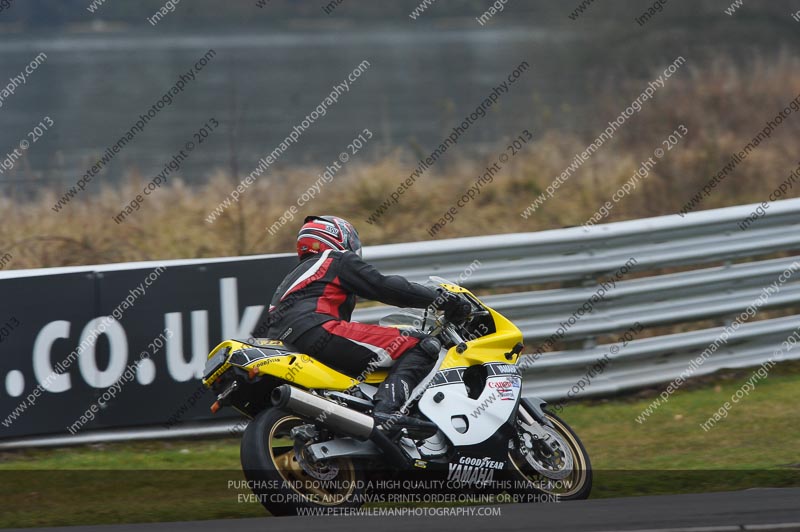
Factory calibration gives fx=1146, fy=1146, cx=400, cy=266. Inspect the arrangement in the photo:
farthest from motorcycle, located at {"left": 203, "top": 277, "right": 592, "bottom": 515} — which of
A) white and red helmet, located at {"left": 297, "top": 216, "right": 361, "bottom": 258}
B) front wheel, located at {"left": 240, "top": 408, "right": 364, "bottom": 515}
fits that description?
white and red helmet, located at {"left": 297, "top": 216, "right": 361, "bottom": 258}

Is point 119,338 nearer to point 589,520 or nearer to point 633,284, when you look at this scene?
point 589,520

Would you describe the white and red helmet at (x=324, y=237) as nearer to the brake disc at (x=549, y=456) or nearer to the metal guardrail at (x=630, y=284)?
the brake disc at (x=549, y=456)

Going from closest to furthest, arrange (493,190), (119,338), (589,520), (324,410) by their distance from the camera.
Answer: (589,520) → (324,410) → (119,338) → (493,190)

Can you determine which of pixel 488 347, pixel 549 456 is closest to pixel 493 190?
pixel 488 347

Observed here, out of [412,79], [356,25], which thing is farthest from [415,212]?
[356,25]

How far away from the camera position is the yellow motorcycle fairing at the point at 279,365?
586 cm

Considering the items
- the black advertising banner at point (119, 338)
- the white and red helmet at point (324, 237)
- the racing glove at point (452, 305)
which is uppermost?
the white and red helmet at point (324, 237)

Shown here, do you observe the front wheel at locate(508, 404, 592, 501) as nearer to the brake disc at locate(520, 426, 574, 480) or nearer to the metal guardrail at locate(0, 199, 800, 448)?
the brake disc at locate(520, 426, 574, 480)

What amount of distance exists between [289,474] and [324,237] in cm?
151

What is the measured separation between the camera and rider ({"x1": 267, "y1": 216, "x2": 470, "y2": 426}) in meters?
6.28

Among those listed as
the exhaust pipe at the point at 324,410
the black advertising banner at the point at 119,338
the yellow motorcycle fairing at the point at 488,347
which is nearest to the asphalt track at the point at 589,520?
the exhaust pipe at the point at 324,410

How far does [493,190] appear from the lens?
13508 mm

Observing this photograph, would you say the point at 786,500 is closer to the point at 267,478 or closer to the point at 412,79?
the point at 267,478

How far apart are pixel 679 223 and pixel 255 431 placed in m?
5.00
